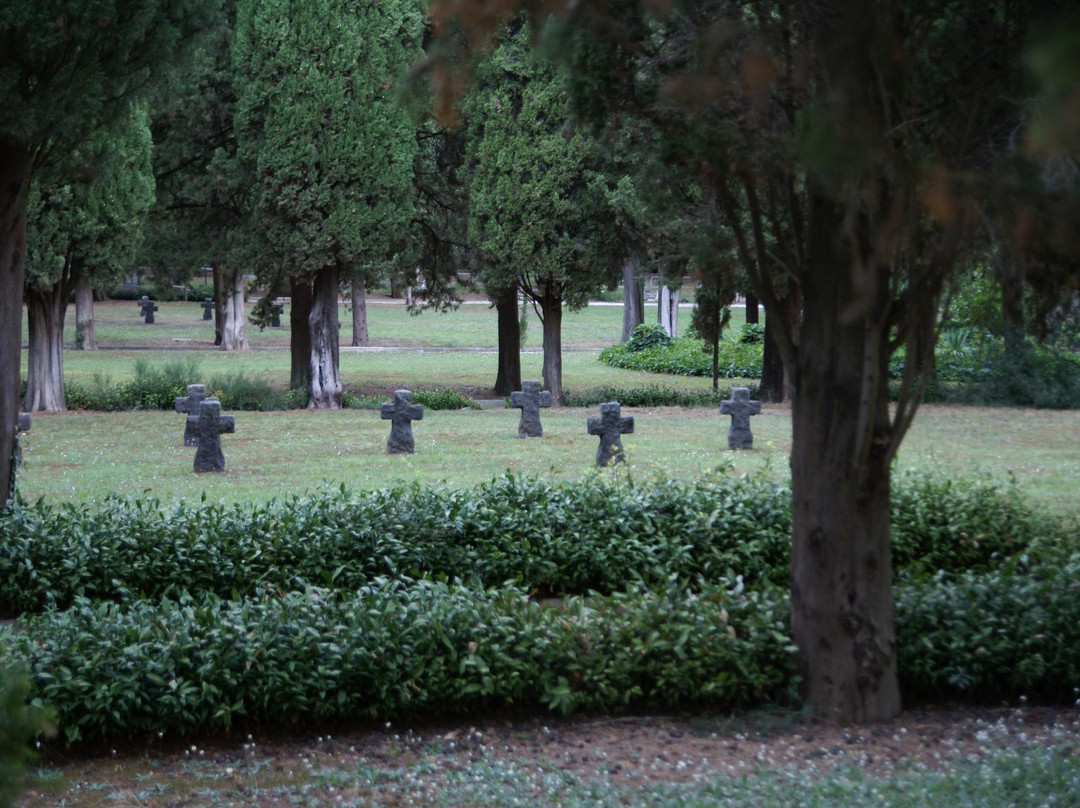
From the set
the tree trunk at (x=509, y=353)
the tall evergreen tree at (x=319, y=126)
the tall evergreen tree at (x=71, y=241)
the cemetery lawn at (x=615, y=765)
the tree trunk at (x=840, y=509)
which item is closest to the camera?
the cemetery lawn at (x=615, y=765)

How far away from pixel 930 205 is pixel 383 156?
18.4 metres

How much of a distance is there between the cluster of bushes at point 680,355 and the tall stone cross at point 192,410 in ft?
53.8

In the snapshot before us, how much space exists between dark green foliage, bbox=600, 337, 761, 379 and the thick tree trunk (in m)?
16.2

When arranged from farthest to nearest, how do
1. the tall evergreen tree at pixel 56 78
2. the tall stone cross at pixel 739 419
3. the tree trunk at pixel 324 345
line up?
the tree trunk at pixel 324 345, the tall stone cross at pixel 739 419, the tall evergreen tree at pixel 56 78

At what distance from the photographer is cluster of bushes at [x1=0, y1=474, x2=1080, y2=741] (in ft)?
18.2

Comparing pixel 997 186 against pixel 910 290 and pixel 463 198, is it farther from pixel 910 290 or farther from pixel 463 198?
pixel 463 198

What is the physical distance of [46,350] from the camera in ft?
68.5

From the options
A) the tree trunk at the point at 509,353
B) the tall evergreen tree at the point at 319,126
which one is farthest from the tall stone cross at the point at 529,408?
the tree trunk at the point at 509,353

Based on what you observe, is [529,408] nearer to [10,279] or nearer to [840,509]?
[10,279]

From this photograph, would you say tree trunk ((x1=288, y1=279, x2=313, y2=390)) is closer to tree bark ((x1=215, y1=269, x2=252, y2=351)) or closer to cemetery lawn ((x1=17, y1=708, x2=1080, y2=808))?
tree bark ((x1=215, y1=269, x2=252, y2=351))

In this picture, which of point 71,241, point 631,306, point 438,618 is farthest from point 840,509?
point 631,306

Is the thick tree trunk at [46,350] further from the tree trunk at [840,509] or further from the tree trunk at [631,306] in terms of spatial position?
the tree trunk at [631,306]

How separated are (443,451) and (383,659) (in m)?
9.71

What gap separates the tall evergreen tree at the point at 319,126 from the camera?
21.0 meters
